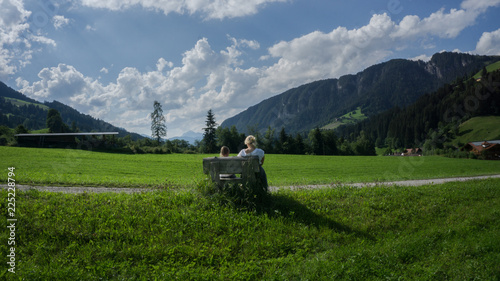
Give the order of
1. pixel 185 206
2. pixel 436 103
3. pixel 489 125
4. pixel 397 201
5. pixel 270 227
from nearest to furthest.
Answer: pixel 270 227
pixel 185 206
pixel 397 201
pixel 489 125
pixel 436 103

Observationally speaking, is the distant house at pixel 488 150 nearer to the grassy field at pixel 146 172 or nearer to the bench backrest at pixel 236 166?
the grassy field at pixel 146 172

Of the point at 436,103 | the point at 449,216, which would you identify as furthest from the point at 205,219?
the point at 436,103

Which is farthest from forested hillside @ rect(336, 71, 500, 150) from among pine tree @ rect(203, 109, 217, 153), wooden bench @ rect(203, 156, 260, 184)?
wooden bench @ rect(203, 156, 260, 184)

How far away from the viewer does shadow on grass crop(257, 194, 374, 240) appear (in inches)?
313

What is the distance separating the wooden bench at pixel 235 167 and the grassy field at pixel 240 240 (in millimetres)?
857

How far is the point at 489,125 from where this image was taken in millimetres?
133125

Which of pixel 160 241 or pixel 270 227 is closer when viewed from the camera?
pixel 160 241

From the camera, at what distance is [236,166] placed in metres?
8.85

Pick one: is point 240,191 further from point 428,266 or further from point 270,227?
point 428,266

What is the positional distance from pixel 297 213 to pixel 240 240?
249 cm

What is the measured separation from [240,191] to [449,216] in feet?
24.2

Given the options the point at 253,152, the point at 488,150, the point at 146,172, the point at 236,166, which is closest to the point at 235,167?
the point at 236,166

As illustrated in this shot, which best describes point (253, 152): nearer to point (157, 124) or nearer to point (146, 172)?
point (146, 172)

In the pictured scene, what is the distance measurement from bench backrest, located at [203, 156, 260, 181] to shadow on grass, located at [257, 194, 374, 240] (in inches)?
44.2
